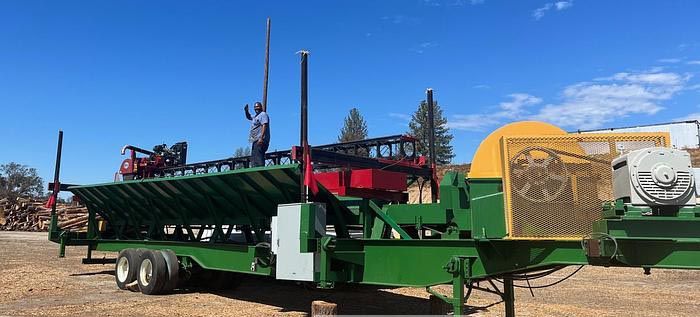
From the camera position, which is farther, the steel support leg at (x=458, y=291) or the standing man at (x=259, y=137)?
the standing man at (x=259, y=137)

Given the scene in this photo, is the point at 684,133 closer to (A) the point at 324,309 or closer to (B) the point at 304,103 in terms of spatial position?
(B) the point at 304,103

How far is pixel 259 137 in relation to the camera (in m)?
9.27

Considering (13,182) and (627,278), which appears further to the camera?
(13,182)

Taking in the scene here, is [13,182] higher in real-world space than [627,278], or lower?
higher

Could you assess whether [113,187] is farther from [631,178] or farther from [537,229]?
[631,178]

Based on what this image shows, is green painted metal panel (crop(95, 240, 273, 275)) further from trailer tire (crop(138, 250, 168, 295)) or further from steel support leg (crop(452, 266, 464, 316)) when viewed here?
steel support leg (crop(452, 266, 464, 316))

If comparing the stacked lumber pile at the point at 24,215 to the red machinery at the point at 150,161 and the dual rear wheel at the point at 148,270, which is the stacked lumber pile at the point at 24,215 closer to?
the red machinery at the point at 150,161

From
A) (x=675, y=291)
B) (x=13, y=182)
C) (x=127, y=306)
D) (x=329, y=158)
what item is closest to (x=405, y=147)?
(x=329, y=158)

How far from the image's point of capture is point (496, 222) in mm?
5406

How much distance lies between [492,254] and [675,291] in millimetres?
8271

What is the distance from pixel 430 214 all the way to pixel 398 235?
72 centimetres

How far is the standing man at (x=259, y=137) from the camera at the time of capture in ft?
30.3

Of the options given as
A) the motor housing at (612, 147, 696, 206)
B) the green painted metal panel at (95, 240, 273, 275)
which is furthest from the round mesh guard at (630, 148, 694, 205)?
the green painted metal panel at (95, 240, 273, 275)

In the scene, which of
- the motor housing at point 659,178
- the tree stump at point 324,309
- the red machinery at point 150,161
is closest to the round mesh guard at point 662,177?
the motor housing at point 659,178
